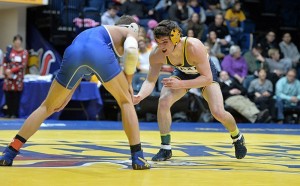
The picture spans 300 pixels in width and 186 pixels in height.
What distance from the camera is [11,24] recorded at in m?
13.5

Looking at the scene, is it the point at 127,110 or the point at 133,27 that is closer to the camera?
the point at 127,110

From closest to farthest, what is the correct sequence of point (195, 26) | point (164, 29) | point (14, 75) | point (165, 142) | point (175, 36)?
point (164, 29) → point (175, 36) → point (165, 142) → point (14, 75) → point (195, 26)

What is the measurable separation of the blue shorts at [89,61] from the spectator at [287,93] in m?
8.09

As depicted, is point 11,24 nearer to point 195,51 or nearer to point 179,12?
point 179,12

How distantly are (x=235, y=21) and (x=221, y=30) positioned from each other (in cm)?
100

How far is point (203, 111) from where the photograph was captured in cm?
1227

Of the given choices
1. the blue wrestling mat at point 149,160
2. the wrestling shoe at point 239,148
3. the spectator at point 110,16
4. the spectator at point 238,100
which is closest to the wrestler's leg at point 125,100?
the blue wrestling mat at point 149,160

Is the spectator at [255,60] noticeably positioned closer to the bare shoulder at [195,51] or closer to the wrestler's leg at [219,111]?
the wrestler's leg at [219,111]

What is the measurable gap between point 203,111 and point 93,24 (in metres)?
2.73

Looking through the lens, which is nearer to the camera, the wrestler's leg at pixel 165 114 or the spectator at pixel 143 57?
the wrestler's leg at pixel 165 114

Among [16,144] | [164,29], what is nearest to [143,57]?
[164,29]

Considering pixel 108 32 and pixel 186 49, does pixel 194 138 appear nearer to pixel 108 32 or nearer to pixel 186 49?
pixel 186 49

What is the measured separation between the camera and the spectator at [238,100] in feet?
39.6

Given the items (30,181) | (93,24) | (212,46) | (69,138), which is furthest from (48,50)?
(30,181)
